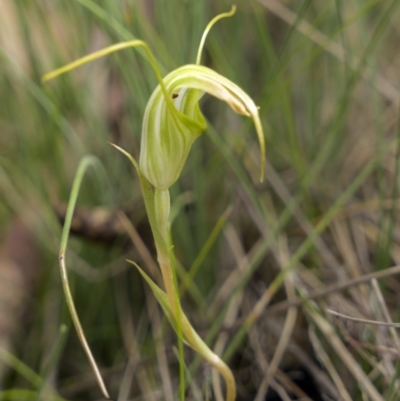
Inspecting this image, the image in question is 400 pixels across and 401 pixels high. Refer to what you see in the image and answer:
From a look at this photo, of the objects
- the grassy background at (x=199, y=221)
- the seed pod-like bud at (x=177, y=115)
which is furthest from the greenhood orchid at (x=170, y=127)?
the grassy background at (x=199, y=221)

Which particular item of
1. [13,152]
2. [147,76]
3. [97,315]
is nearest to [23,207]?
[13,152]

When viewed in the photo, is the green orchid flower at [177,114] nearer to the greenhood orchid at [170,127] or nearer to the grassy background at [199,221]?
the greenhood orchid at [170,127]

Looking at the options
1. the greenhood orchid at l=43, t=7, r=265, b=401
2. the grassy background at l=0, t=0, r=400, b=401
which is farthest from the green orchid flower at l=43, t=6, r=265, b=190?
the grassy background at l=0, t=0, r=400, b=401

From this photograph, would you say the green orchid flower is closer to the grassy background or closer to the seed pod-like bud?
the seed pod-like bud

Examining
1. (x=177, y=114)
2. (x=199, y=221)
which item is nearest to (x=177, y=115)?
(x=177, y=114)

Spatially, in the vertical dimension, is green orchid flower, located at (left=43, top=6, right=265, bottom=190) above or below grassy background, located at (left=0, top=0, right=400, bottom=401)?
above
